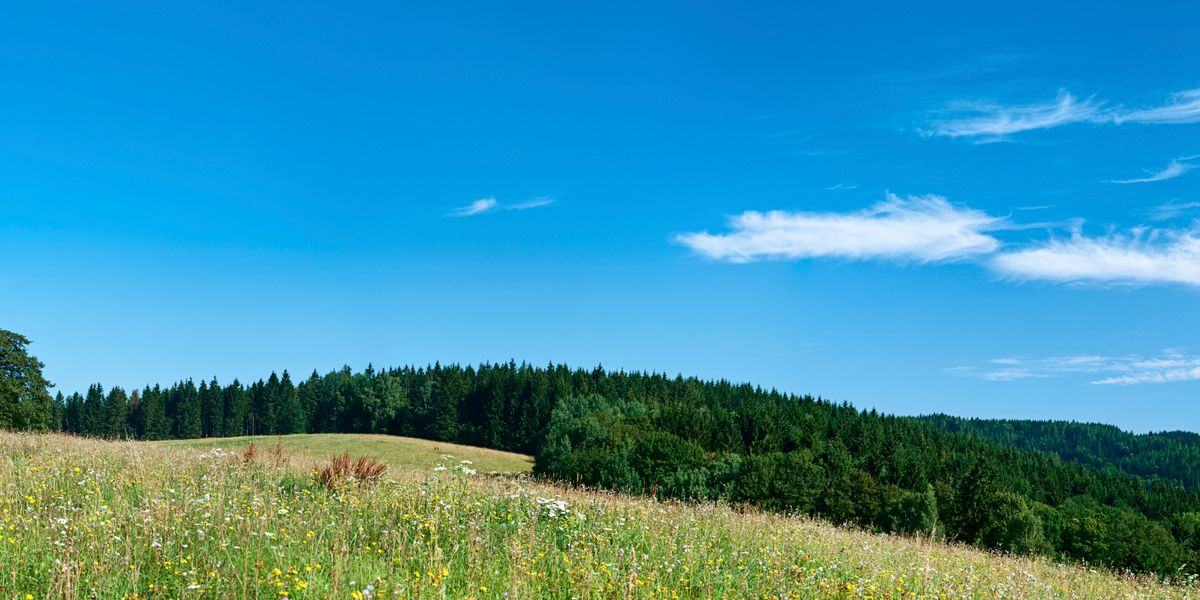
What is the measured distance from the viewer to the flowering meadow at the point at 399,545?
6910 mm

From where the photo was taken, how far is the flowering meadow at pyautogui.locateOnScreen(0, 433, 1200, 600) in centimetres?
691

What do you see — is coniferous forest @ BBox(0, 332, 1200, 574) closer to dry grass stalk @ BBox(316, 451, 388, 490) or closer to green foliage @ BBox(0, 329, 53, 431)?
green foliage @ BBox(0, 329, 53, 431)

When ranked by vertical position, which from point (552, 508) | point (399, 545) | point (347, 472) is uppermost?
point (347, 472)

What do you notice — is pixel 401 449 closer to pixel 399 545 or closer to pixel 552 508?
pixel 552 508

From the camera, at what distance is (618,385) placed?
13075 centimetres

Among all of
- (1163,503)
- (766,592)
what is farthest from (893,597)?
(1163,503)

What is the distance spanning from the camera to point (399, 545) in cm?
828

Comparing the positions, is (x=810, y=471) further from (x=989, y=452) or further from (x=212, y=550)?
(x=989, y=452)

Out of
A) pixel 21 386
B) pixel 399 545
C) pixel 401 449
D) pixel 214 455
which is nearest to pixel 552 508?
pixel 399 545

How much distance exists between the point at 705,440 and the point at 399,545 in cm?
9006

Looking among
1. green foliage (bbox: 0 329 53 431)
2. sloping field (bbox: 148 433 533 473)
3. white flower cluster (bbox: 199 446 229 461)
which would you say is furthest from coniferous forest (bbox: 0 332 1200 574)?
white flower cluster (bbox: 199 446 229 461)

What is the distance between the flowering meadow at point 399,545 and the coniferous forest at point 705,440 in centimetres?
4309

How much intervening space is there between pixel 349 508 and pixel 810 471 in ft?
197

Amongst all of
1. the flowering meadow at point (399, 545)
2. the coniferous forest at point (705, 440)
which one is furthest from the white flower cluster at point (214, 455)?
the coniferous forest at point (705, 440)
